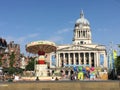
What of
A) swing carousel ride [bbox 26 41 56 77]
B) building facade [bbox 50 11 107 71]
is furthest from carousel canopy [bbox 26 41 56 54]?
building facade [bbox 50 11 107 71]

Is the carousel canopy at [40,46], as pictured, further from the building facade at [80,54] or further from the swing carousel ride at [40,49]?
the building facade at [80,54]

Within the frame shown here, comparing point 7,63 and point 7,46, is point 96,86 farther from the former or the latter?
point 7,46

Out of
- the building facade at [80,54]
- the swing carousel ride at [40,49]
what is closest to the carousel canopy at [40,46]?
the swing carousel ride at [40,49]

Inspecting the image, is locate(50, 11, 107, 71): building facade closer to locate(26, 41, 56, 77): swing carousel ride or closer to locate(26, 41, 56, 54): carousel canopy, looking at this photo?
locate(26, 41, 56, 54): carousel canopy

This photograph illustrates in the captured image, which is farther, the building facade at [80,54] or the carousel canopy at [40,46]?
the building facade at [80,54]

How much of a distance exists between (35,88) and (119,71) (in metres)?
99.1

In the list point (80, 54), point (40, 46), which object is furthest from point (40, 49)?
point (80, 54)

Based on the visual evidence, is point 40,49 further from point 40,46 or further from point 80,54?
point 80,54

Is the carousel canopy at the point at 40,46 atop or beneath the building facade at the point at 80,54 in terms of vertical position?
beneath

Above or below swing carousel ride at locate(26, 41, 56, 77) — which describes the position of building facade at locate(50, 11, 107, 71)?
above

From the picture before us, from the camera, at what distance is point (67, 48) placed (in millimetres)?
189625

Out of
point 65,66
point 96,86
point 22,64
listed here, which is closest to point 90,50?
point 65,66

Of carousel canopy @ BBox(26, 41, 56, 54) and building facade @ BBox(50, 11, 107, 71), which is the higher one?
building facade @ BBox(50, 11, 107, 71)

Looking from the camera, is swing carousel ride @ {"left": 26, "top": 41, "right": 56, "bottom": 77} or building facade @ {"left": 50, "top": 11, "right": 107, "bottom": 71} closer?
swing carousel ride @ {"left": 26, "top": 41, "right": 56, "bottom": 77}
